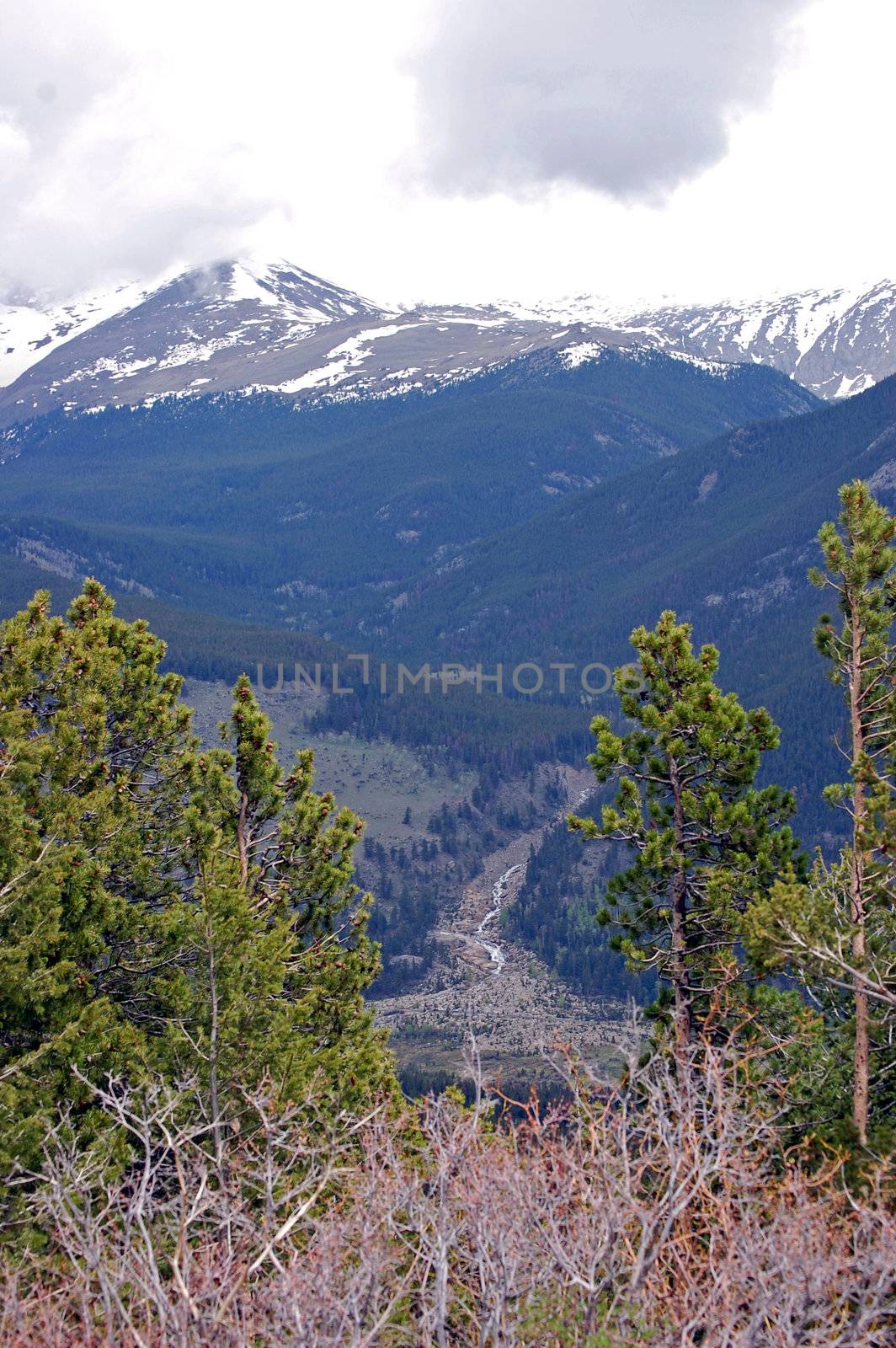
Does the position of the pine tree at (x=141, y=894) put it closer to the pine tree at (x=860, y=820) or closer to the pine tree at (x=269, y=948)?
the pine tree at (x=269, y=948)

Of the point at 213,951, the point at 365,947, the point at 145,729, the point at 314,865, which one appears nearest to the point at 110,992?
the point at 213,951

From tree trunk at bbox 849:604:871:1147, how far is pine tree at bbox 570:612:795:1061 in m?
4.57

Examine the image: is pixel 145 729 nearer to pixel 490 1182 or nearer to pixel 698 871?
pixel 698 871

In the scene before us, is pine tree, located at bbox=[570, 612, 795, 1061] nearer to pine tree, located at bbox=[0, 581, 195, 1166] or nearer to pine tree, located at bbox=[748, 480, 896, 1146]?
pine tree, located at bbox=[748, 480, 896, 1146]

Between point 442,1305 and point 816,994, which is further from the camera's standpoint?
point 816,994

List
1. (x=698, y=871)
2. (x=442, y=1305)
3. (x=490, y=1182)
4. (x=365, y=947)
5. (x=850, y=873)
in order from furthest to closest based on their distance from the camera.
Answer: (x=365, y=947)
(x=698, y=871)
(x=850, y=873)
(x=490, y=1182)
(x=442, y=1305)

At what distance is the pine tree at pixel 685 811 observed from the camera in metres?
35.2

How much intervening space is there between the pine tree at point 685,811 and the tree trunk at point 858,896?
4.57 m

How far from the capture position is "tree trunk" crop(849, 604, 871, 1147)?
28.5 m

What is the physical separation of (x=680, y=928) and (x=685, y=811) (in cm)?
323

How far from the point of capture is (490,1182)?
2055cm

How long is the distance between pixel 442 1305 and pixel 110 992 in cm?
1707

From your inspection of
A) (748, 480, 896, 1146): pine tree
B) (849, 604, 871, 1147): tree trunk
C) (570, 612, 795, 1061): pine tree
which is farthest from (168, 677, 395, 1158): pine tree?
(849, 604, 871, 1147): tree trunk

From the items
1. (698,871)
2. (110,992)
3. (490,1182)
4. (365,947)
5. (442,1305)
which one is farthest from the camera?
(365,947)
